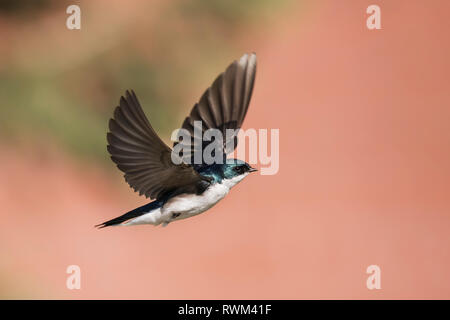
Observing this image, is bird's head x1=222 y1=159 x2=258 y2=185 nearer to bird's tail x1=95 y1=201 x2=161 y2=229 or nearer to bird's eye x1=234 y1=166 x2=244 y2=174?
bird's eye x1=234 y1=166 x2=244 y2=174

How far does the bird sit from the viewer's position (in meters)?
0.83

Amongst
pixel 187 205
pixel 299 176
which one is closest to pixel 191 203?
pixel 187 205

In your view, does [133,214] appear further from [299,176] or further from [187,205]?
[299,176]

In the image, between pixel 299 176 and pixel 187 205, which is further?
pixel 299 176

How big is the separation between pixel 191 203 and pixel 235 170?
7 centimetres

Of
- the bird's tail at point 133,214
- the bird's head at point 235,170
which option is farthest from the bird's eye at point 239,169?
the bird's tail at point 133,214

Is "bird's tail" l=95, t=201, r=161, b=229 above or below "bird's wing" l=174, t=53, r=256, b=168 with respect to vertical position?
below

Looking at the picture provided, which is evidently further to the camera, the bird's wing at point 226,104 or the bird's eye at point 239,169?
the bird's eye at point 239,169

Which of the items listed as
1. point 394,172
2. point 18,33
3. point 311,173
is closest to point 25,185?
point 18,33

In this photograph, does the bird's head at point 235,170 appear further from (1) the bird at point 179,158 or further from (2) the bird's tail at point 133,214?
(2) the bird's tail at point 133,214

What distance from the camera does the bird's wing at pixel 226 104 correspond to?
0.77 metres

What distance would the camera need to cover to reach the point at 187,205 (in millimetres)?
854

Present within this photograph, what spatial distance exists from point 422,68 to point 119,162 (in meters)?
2.33

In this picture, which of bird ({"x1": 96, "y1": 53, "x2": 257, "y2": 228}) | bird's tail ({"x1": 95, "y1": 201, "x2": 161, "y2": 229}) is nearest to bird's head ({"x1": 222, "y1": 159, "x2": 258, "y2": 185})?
bird ({"x1": 96, "y1": 53, "x2": 257, "y2": 228})
